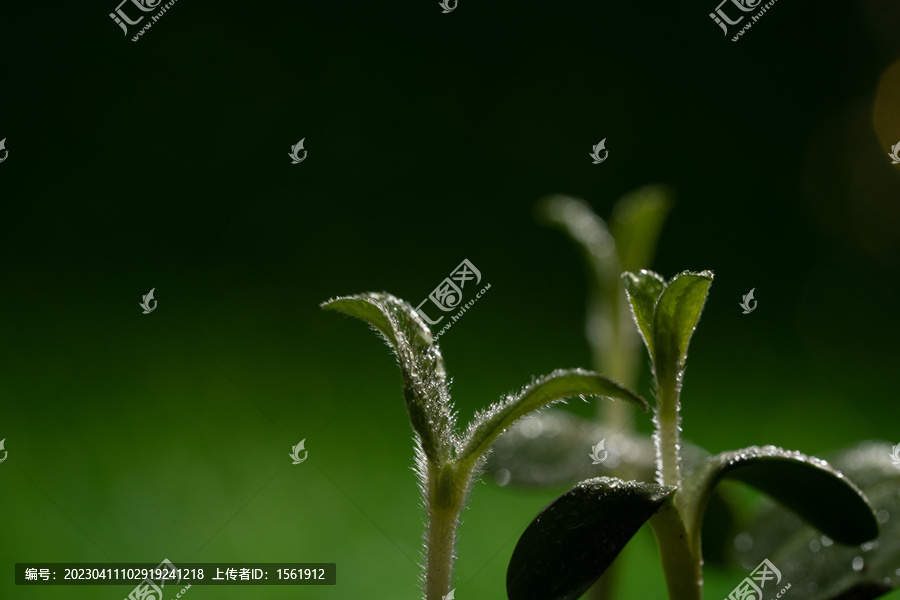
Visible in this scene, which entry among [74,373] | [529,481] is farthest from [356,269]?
[529,481]

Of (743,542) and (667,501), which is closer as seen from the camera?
(667,501)

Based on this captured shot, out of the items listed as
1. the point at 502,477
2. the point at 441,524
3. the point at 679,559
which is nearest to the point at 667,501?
the point at 679,559

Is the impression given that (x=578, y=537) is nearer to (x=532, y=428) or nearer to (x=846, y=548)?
(x=846, y=548)

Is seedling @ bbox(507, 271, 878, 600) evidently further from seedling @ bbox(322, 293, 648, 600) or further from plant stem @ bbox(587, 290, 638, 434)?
plant stem @ bbox(587, 290, 638, 434)

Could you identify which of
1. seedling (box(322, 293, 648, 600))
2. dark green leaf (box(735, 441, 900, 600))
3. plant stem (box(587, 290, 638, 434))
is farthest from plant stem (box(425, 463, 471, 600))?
plant stem (box(587, 290, 638, 434))

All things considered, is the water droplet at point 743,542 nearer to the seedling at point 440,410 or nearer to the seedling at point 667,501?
the seedling at point 667,501

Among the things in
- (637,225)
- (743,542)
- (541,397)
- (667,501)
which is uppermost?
(637,225)

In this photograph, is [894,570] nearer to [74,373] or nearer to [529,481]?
[529,481]
